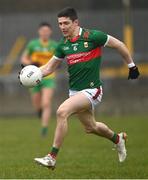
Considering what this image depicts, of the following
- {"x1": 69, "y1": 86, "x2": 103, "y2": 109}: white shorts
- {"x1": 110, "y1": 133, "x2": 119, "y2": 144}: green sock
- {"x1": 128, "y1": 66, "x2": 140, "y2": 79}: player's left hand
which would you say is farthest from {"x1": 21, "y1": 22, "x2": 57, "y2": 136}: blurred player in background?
{"x1": 128, "y1": 66, "x2": 140, "y2": 79}: player's left hand

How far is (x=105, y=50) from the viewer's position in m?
24.3

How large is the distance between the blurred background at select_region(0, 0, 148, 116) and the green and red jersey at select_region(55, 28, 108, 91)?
10936 millimetres

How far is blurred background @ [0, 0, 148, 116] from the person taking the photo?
2238 cm

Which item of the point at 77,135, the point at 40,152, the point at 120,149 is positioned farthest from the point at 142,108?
the point at 120,149

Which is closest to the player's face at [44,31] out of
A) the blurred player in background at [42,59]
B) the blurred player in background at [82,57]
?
the blurred player in background at [42,59]

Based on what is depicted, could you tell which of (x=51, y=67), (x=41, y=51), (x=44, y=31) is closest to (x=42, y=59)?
(x=41, y=51)

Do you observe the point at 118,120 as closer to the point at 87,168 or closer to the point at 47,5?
the point at 47,5

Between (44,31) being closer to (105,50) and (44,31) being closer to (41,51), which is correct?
(41,51)

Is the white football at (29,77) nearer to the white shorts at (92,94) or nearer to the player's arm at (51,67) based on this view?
the player's arm at (51,67)

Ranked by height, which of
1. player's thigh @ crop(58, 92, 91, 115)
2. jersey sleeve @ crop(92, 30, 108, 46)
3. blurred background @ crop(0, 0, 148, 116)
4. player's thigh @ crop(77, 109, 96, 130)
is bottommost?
blurred background @ crop(0, 0, 148, 116)

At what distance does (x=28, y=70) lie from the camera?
1124 cm

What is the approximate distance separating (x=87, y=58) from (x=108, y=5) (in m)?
13.0

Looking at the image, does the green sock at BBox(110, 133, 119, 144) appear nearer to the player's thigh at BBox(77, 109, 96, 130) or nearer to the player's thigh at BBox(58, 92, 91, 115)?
the player's thigh at BBox(77, 109, 96, 130)

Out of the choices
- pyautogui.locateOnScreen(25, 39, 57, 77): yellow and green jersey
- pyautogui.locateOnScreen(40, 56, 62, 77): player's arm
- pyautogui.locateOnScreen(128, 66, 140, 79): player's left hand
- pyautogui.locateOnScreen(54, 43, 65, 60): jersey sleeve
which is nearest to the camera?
pyautogui.locateOnScreen(128, 66, 140, 79): player's left hand
